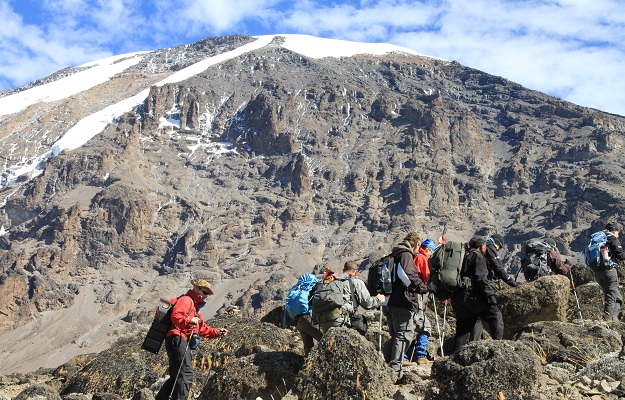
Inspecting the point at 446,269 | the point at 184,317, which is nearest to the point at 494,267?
the point at 446,269

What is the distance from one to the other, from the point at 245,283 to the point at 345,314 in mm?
159579

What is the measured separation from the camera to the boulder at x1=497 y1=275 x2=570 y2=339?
38.7 feet

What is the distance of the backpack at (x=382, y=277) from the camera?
30.0 ft

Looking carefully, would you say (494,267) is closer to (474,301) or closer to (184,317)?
(474,301)

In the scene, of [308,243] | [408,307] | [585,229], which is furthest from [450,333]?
[308,243]

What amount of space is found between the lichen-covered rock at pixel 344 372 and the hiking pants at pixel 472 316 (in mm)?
1890

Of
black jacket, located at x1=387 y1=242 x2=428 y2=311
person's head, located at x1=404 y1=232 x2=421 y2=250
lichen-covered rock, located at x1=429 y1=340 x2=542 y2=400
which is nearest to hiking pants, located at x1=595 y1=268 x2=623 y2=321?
person's head, located at x1=404 y1=232 x2=421 y2=250

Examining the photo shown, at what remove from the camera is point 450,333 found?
1306 cm

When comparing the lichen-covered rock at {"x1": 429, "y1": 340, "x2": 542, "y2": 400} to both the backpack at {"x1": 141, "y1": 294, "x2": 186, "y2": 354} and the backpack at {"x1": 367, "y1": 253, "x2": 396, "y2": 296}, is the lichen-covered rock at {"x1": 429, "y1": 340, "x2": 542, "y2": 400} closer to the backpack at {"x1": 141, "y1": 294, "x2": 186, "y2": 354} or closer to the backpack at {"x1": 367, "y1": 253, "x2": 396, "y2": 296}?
the backpack at {"x1": 367, "y1": 253, "x2": 396, "y2": 296}

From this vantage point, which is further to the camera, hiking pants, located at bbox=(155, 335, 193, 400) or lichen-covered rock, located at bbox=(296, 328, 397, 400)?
hiking pants, located at bbox=(155, 335, 193, 400)

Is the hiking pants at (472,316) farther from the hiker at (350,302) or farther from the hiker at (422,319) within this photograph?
the hiker at (350,302)

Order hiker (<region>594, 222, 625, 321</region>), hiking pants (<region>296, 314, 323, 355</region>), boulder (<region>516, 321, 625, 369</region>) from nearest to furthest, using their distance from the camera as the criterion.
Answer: boulder (<region>516, 321, 625, 369</region>) → hiking pants (<region>296, 314, 323, 355</region>) → hiker (<region>594, 222, 625, 321</region>)

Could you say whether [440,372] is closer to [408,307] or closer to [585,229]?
[408,307]

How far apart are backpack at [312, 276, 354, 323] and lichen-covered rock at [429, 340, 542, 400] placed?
2.20m
